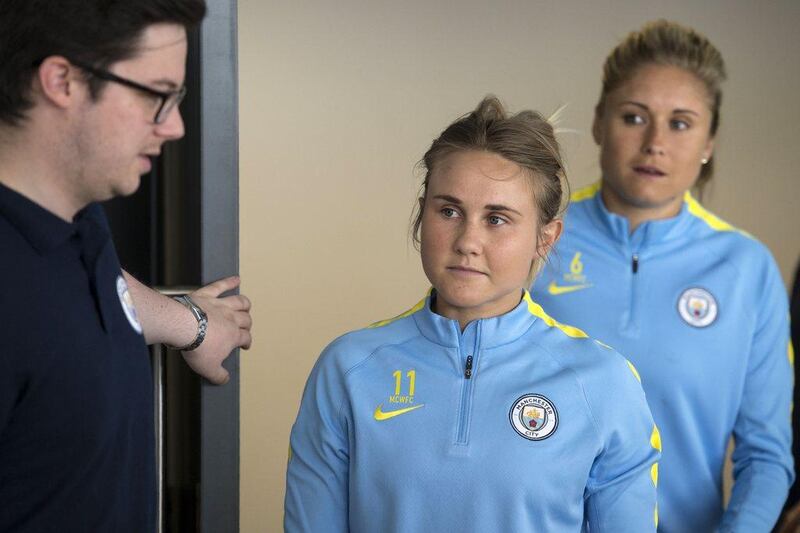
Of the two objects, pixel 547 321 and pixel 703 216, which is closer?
pixel 547 321

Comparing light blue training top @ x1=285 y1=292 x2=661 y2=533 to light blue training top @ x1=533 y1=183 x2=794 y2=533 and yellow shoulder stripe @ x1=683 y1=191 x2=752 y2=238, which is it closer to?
light blue training top @ x1=533 y1=183 x2=794 y2=533

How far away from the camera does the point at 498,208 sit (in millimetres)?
1606

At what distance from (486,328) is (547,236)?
21 centimetres

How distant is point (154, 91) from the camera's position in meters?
1.36

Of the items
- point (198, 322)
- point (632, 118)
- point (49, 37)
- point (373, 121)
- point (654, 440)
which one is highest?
point (49, 37)

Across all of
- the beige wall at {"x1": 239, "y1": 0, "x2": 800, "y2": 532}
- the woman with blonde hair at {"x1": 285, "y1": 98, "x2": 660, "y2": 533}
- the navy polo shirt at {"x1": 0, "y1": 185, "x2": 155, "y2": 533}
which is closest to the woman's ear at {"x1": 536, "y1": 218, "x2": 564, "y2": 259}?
the woman with blonde hair at {"x1": 285, "y1": 98, "x2": 660, "y2": 533}

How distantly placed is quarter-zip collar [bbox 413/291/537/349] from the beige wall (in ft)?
6.20

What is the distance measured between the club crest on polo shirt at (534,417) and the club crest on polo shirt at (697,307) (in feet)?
1.71

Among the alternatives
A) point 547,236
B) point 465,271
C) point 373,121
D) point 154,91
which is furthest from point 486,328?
point 373,121

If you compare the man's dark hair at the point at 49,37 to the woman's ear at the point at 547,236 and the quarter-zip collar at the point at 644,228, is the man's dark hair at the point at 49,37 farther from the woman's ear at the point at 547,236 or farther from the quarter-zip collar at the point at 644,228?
the quarter-zip collar at the point at 644,228

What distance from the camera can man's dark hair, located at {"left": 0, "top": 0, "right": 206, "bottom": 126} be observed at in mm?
1304

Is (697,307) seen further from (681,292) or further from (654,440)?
(654,440)

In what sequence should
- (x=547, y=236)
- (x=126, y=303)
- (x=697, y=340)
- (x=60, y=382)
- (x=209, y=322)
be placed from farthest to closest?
(x=697, y=340) → (x=209, y=322) → (x=547, y=236) → (x=126, y=303) → (x=60, y=382)

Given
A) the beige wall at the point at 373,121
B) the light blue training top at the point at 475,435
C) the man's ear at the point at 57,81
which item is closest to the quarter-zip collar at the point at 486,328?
the light blue training top at the point at 475,435
